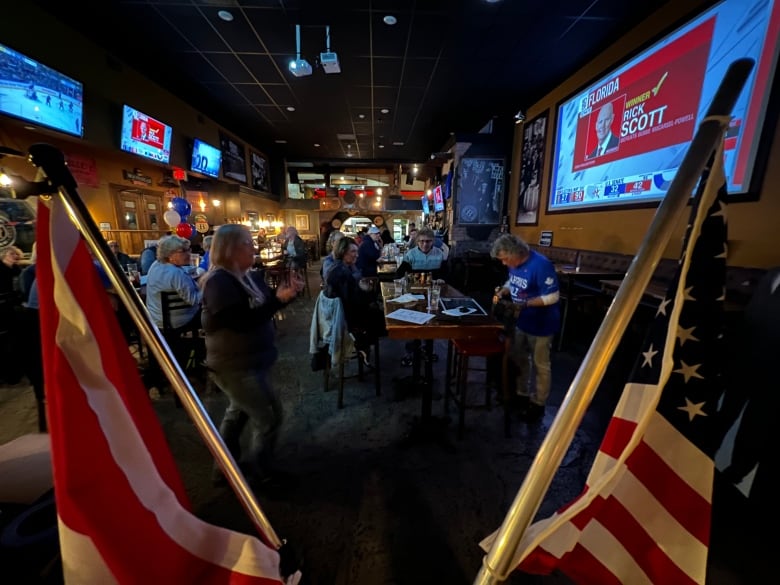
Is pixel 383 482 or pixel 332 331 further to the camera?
pixel 332 331

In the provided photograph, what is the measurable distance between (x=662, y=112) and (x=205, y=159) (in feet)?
29.1

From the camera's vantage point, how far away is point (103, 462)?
29.3 inches

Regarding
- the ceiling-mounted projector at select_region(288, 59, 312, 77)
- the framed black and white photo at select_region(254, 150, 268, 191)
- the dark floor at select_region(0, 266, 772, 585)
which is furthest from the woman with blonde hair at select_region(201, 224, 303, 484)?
the framed black and white photo at select_region(254, 150, 268, 191)

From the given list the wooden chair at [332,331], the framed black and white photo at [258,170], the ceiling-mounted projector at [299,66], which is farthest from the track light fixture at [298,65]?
the framed black and white photo at [258,170]

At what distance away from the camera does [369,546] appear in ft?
5.51

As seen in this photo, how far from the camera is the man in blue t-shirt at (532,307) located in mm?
2525

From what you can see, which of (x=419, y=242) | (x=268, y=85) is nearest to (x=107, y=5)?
(x=268, y=85)

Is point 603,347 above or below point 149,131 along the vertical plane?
below

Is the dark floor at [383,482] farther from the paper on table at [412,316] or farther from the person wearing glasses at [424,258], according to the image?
the person wearing glasses at [424,258]

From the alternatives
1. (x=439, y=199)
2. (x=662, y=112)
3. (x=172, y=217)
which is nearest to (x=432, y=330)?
(x=662, y=112)

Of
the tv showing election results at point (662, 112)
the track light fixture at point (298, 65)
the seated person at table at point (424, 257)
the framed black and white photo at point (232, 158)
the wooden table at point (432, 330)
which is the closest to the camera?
the wooden table at point (432, 330)

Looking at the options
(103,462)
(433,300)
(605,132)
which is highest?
(605,132)

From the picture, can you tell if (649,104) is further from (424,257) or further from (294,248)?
(294,248)

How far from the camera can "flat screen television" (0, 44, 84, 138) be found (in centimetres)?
359
